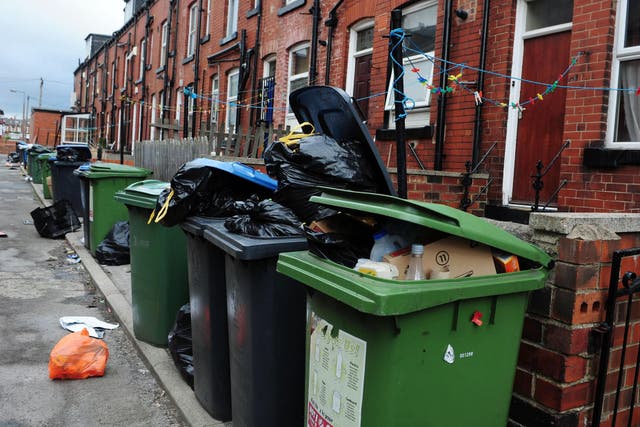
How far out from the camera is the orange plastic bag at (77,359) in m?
4.06

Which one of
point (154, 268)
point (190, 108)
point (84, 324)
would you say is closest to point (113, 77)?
point (190, 108)

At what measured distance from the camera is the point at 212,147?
8.83m

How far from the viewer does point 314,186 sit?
3045 mm

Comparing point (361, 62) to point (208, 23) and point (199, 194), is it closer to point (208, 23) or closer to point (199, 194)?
point (199, 194)

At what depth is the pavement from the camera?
3.50m

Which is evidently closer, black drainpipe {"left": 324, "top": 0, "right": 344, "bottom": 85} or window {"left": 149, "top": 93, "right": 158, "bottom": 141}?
black drainpipe {"left": 324, "top": 0, "right": 344, "bottom": 85}

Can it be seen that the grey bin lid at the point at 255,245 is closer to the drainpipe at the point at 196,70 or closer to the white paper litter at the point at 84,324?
→ the white paper litter at the point at 84,324

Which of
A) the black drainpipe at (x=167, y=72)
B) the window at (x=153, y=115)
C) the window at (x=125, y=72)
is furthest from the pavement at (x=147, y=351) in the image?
the window at (x=125, y=72)

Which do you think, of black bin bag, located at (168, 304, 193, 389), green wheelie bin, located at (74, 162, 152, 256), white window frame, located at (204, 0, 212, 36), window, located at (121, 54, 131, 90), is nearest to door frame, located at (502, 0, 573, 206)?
black bin bag, located at (168, 304, 193, 389)

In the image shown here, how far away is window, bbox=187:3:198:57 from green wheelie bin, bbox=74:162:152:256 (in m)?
10.9

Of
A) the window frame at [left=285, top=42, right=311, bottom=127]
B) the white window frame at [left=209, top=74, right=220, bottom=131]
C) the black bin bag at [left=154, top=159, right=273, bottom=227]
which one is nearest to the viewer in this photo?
the black bin bag at [left=154, top=159, right=273, bottom=227]

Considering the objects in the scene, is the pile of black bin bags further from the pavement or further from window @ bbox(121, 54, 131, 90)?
window @ bbox(121, 54, 131, 90)

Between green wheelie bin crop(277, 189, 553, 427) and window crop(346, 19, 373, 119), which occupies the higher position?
window crop(346, 19, 373, 119)

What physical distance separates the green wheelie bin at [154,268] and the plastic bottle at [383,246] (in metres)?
2.44
